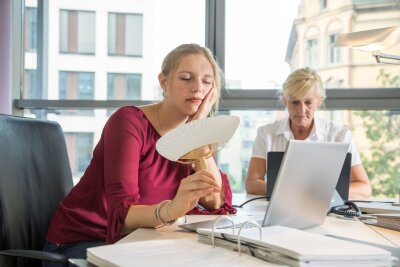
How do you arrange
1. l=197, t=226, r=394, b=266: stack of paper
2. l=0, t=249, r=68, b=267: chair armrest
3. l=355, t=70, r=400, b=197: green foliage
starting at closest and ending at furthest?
l=197, t=226, r=394, b=266: stack of paper, l=0, t=249, r=68, b=267: chair armrest, l=355, t=70, r=400, b=197: green foliage

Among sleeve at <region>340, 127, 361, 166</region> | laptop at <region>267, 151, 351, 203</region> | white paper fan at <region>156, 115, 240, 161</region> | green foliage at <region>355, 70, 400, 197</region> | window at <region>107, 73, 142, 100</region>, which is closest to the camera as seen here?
white paper fan at <region>156, 115, 240, 161</region>

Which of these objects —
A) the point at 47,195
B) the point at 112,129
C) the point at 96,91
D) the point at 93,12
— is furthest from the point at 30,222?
the point at 93,12

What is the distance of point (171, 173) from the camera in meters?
1.70

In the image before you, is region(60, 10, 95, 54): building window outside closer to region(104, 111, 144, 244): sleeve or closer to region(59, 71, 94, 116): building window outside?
region(59, 71, 94, 116): building window outside

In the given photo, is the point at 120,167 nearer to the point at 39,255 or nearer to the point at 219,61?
the point at 39,255

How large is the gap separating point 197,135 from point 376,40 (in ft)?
2.74

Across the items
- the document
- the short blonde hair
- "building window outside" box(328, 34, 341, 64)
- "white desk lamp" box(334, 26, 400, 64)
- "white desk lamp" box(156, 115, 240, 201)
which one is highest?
"building window outside" box(328, 34, 341, 64)

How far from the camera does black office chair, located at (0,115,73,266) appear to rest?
1.47 meters

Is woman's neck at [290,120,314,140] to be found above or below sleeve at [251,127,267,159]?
above

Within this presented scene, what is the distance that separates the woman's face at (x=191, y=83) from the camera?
167 cm

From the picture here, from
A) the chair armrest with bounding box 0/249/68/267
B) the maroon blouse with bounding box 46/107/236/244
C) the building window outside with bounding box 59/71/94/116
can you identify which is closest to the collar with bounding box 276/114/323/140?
the maroon blouse with bounding box 46/107/236/244

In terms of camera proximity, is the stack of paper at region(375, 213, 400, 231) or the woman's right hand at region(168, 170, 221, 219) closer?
the woman's right hand at region(168, 170, 221, 219)

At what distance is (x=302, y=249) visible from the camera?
3.03 ft

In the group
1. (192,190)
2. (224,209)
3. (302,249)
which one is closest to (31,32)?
(224,209)
